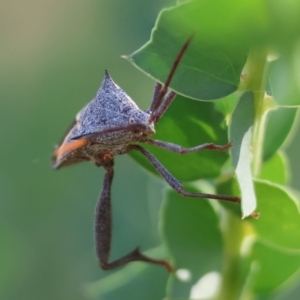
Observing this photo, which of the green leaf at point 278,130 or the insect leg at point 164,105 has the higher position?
the insect leg at point 164,105

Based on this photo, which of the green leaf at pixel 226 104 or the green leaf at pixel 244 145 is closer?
the green leaf at pixel 244 145

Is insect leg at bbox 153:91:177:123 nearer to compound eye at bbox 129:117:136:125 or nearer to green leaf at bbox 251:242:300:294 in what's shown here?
compound eye at bbox 129:117:136:125

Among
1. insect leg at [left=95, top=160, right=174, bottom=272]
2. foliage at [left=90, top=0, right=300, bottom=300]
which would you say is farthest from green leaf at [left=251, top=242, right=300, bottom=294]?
insect leg at [left=95, top=160, right=174, bottom=272]

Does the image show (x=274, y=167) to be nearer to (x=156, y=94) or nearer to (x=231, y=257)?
(x=231, y=257)

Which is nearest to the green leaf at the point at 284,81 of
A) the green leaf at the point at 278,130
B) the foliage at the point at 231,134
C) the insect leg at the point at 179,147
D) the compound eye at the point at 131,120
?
the foliage at the point at 231,134

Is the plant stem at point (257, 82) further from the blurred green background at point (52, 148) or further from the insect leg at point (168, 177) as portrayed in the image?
the blurred green background at point (52, 148)

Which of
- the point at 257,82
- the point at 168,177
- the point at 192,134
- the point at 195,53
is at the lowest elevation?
the point at 168,177

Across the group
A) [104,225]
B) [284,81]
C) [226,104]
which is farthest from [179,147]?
[104,225]
